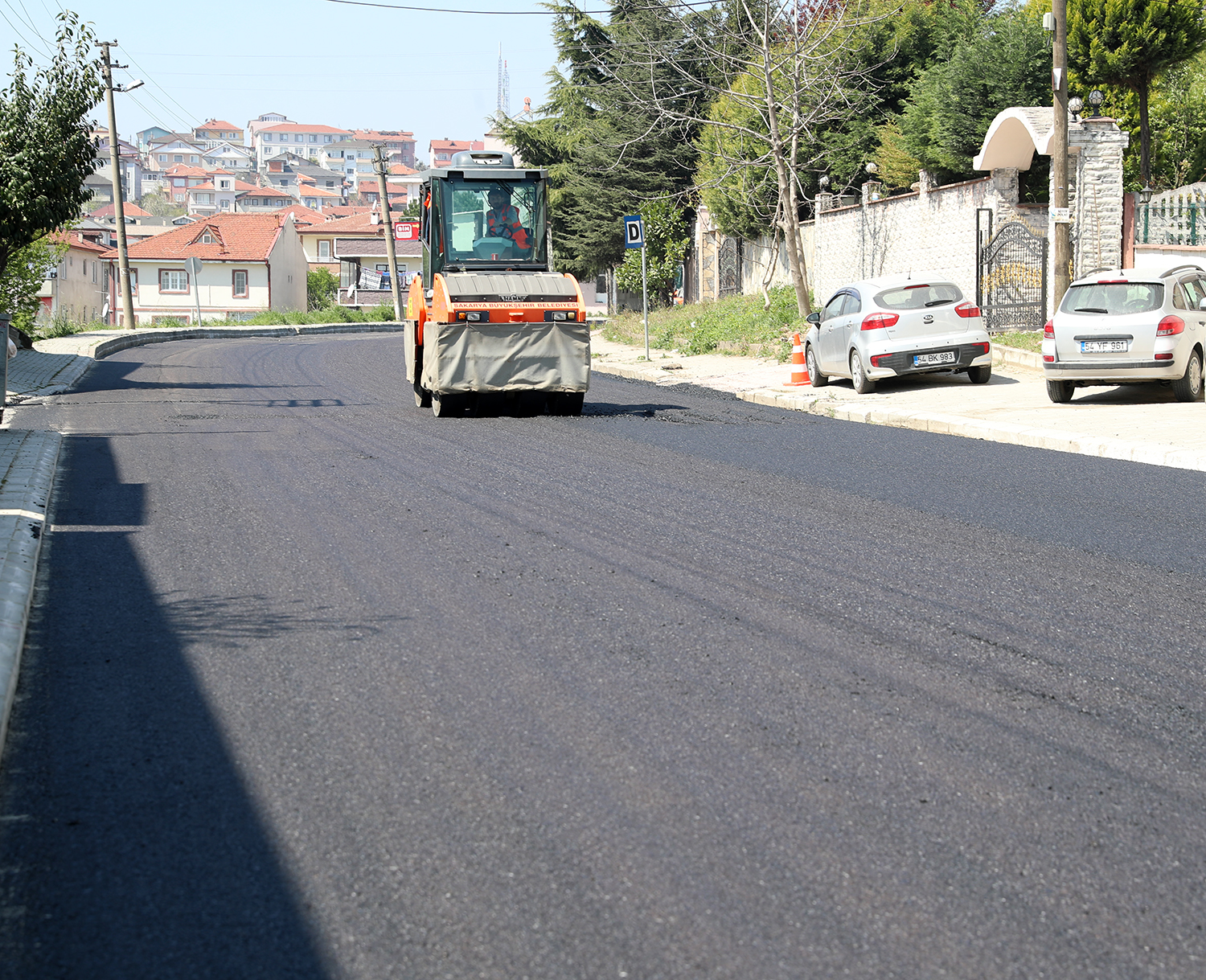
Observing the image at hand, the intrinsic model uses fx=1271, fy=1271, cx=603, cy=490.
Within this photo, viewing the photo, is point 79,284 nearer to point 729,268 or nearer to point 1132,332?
point 729,268

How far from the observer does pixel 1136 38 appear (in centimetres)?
3003

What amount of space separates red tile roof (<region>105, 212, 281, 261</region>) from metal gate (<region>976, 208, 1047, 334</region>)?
2644 inches

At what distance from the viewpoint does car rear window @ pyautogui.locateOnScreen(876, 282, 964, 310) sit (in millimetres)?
19172

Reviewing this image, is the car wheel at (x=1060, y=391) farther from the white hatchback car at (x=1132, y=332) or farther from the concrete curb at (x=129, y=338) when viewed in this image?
the concrete curb at (x=129, y=338)

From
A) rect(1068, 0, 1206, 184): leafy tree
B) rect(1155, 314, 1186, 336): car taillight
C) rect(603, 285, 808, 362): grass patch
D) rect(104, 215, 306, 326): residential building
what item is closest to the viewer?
rect(1155, 314, 1186, 336): car taillight

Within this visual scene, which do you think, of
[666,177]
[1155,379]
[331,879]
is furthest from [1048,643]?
[666,177]

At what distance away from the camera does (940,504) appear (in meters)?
9.55

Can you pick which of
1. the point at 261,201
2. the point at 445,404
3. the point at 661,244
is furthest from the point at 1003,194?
the point at 261,201

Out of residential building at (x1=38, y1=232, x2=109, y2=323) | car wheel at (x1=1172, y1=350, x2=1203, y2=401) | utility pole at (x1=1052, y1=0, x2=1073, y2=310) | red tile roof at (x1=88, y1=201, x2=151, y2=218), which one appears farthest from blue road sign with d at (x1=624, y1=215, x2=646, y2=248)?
red tile roof at (x1=88, y1=201, x2=151, y2=218)

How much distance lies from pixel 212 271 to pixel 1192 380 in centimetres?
7717

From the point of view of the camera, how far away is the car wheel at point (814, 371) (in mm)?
21094

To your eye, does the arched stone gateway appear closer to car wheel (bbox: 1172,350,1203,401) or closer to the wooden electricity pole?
car wheel (bbox: 1172,350,1203,401)

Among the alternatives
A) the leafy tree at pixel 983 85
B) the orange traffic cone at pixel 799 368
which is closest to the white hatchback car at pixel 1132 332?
the orange traffic cone at pixel 799 368

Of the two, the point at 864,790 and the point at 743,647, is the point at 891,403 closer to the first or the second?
the point at 743,647
